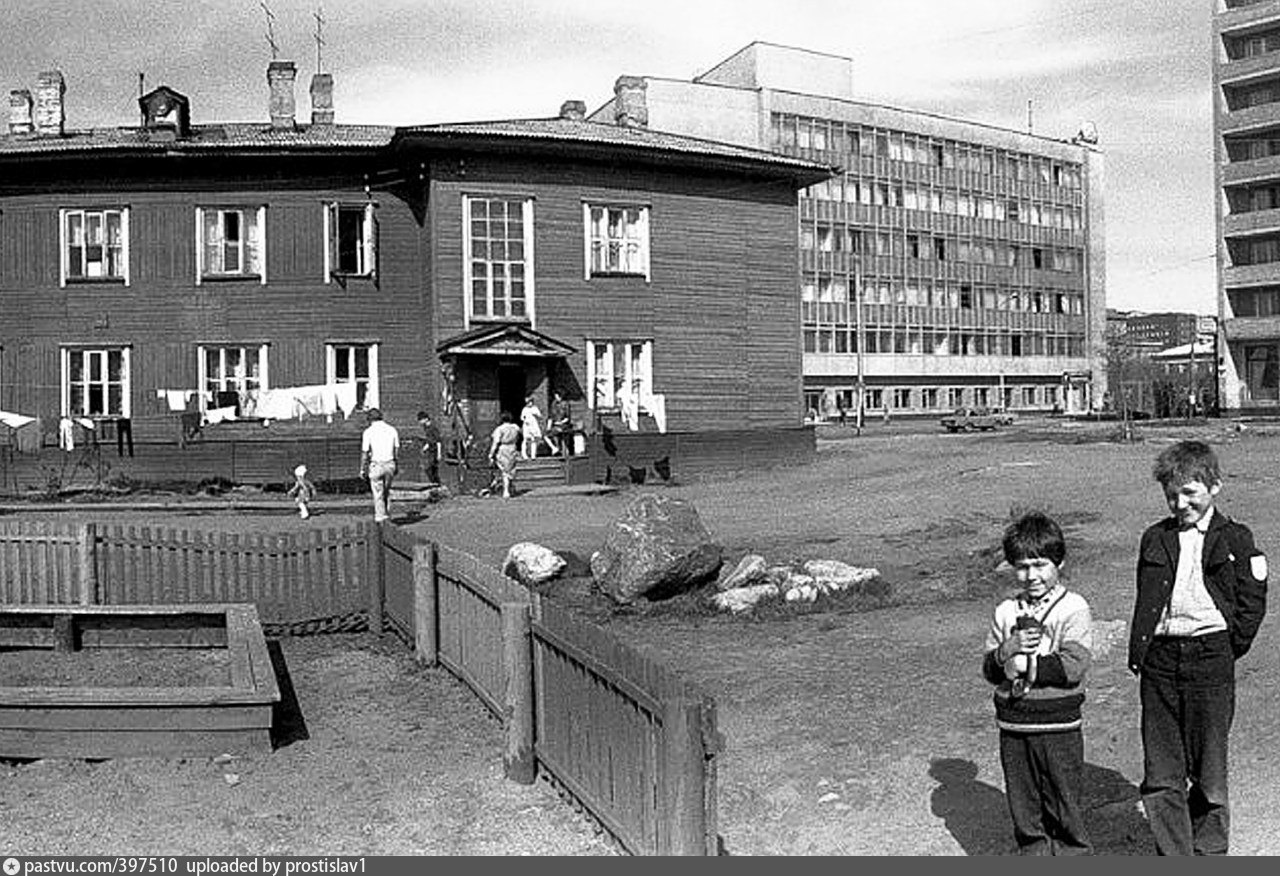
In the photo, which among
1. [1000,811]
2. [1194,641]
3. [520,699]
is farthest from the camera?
Result: [520,699]

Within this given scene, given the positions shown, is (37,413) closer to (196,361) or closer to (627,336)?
(196,361)

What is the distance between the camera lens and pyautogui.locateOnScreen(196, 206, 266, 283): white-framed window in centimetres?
3328

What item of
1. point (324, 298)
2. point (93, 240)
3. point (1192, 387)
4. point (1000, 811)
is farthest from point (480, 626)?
point (1192, 387)

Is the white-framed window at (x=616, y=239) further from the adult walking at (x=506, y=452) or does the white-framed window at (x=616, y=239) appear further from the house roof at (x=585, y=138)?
the adult walking at (x=506, y=452)

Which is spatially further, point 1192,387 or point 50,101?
point 1192,387

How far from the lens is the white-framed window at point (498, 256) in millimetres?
32656

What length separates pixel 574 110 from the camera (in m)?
42.0

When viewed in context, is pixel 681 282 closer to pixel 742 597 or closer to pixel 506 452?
pixel 506 452

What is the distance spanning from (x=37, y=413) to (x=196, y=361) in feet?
13.0

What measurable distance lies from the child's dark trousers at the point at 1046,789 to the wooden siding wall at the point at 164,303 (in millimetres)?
28624

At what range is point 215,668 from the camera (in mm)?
11289

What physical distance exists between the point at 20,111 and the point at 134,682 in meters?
34.2

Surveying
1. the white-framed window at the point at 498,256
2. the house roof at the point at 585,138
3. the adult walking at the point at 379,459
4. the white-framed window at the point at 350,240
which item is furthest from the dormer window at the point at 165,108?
the adult walking at the point at 379,459

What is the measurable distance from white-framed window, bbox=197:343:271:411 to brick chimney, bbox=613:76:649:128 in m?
14.0
